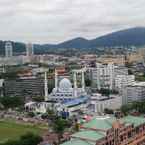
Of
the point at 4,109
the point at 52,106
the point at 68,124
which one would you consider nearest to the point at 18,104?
the point at 4,109

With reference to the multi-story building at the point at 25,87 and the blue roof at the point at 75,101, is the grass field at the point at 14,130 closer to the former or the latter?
the blue roof at the point at 75,101

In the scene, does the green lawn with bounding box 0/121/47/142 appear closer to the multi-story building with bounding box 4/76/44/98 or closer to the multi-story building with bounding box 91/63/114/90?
the multi-story building with bounding box 4/76/44/98

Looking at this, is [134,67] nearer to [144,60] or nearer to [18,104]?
[144,60]

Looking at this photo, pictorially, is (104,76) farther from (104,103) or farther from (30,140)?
(30,140)

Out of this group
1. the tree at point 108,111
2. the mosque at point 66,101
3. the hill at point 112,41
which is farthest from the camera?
the hill at point 112,41

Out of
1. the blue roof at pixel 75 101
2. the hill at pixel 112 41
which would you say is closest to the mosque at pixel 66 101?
the blue roof at pixel 75 101

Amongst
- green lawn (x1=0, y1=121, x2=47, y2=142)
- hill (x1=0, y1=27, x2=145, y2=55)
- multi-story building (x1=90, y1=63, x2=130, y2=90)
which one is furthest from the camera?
hill (x1=0, y1=27, x2=145, y2=55)

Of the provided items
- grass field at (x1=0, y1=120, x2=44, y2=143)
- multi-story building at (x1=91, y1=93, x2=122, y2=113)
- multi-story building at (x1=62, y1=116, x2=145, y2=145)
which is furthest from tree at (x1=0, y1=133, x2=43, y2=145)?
multi-story building at (x1=91, y1=93, x2=122, y2=113)
